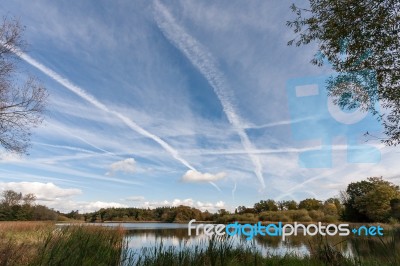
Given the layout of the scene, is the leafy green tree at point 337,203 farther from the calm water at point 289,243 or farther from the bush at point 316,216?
the calm water at point 289,243

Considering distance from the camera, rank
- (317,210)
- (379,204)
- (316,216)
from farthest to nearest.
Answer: (317,210) < (316,216) < (379,204)

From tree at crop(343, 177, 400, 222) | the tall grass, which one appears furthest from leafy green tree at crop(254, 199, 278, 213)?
the tall grass

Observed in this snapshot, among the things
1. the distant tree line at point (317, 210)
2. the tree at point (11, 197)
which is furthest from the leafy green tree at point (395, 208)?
the tree at point (11, 197)

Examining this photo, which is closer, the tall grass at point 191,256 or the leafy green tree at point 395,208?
the tall grass at point 191,256

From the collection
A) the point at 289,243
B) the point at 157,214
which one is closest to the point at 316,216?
the point at 289,243

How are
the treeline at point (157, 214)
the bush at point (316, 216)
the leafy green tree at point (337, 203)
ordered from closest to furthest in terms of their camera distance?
the bush at point (316, 216)
the leafy green tree at point (337, 203)
the treeline at point (157, 214)

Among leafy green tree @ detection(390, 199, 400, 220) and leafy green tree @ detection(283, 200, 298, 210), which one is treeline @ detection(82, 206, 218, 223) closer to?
leafy green tree @ detection(283, 200, 298, 210)

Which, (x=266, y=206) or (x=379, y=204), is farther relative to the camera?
(x=266, y=206)

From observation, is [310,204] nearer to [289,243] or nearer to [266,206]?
[266,206]

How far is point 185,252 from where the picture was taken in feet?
28.0

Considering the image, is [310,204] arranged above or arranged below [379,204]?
above

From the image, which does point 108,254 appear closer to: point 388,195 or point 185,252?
point 185,252

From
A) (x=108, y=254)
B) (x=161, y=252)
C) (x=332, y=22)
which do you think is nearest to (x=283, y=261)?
(x=161, y=252)

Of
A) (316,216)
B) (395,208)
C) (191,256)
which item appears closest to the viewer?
(191,256)
